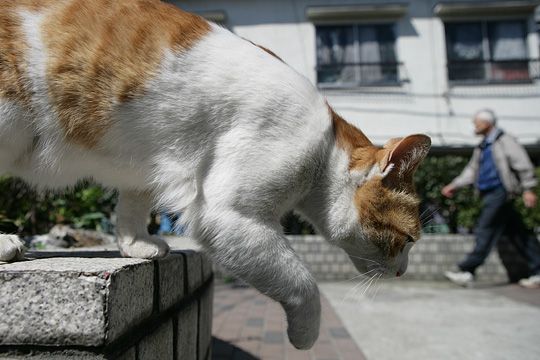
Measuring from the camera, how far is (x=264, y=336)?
2.90m

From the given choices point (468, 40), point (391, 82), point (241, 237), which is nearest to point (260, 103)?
point (241, 237)

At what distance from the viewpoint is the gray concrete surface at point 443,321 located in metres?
2.61

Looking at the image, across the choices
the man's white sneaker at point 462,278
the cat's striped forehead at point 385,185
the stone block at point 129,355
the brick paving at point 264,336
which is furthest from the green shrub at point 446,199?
the stone block at point 129,355

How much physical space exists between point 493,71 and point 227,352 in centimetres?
950

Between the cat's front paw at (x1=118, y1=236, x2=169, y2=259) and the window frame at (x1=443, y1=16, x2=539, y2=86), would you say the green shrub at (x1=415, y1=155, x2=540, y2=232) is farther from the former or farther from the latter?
the cat's front paw at (x1=118, y1=236, x2=169, y2=259)

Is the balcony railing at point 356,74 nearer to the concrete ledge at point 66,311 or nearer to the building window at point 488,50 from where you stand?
the building window at point 488,50

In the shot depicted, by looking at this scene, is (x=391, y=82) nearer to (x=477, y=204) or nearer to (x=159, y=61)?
(x=477, y=204)

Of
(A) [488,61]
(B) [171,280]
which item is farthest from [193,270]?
(A) [488,61]

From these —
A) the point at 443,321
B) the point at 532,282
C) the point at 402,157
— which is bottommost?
the point at 532,282

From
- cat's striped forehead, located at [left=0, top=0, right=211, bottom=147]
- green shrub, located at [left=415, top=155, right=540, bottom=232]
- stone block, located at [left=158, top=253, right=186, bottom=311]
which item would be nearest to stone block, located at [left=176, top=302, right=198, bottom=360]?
stone block, located at [left=158, top=253, right=186, bottom=311]

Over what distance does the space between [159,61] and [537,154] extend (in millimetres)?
10739

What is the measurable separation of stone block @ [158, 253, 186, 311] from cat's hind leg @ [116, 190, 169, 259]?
2.1 inches

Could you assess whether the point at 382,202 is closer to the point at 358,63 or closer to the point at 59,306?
the point at 59,306

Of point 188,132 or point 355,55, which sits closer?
point 188,132
